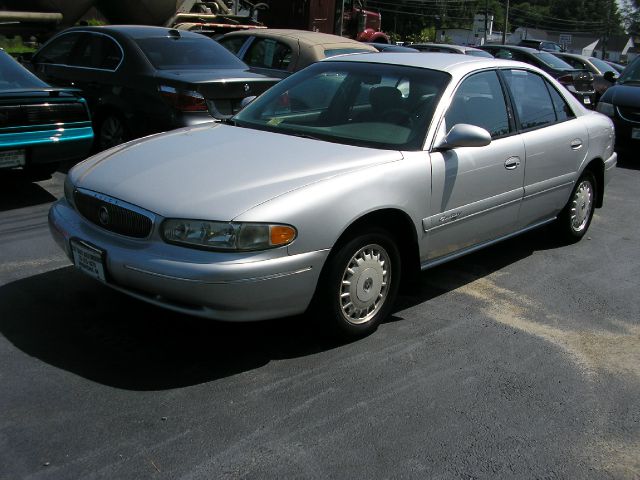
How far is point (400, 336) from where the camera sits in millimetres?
4301

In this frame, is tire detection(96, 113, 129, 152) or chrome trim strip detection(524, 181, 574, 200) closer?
chrome trim strip detection(524, 181, 574, 200)

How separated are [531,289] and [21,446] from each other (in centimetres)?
363

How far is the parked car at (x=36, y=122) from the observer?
6195 millimetres

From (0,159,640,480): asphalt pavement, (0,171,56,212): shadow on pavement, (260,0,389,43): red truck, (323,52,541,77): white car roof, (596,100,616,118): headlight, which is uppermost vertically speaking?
(260,0,389,43): red truck

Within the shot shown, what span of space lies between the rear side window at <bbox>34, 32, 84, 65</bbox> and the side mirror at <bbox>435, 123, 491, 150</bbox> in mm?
5898

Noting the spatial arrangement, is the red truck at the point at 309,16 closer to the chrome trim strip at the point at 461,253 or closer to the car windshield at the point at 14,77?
the car windshield at the point at 14,77

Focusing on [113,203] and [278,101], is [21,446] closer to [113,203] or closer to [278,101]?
[113,203]

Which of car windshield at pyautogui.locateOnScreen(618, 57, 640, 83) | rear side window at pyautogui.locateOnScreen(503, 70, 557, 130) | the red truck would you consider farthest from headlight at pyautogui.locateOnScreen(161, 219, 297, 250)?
the red truck

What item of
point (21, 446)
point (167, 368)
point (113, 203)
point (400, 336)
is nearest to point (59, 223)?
point (113, 203)

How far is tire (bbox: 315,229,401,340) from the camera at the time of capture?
3.87 metres

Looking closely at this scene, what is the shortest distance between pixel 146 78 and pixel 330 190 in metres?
4.50

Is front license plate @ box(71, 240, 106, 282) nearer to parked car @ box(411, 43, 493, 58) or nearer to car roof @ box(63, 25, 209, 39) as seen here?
car roof @ box(63, 25, 209, 39)

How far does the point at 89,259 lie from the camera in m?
3.85

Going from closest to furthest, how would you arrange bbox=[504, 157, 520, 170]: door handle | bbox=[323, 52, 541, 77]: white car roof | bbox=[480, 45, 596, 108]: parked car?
bbox=[323, 52, 541, 77]: white car roof
bbox=[504, 157, 520, 170]: door handle
bbox=[480, 45, 596, 108]: parked car
